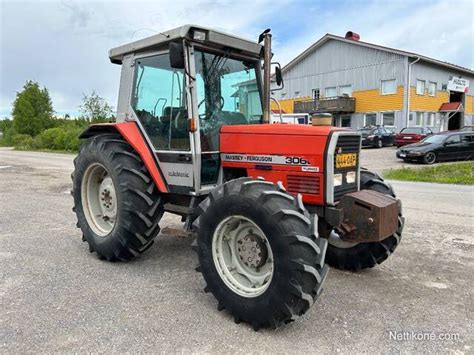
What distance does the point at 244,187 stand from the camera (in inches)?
124

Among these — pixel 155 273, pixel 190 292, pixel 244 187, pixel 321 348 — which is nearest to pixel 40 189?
pixel 155 273

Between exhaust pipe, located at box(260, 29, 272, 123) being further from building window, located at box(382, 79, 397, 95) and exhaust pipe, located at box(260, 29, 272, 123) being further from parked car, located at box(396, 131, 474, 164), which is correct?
building window, located at box(382, 79, 397, 95)

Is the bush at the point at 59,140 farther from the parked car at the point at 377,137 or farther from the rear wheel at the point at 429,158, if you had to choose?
the rear wheel at the point at 429,158

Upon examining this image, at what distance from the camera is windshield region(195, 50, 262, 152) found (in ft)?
13.4

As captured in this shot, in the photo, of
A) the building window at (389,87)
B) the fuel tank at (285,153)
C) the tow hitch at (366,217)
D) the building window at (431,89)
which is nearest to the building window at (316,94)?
the building window at (389,87)

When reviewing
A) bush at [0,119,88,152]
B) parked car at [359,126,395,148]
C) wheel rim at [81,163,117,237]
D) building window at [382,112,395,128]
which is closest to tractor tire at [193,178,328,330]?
wheel rim at [81,163,117,237]

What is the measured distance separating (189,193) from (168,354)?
175 cm

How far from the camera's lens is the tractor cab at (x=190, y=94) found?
3963 mm

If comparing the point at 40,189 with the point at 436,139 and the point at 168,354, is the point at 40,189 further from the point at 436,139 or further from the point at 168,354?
the point at 436,139

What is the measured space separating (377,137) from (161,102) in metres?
23.1

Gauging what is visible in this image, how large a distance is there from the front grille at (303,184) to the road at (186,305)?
39.1 inches

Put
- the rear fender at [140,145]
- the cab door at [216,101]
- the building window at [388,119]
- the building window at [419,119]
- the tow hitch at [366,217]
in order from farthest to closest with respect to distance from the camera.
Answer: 1. the building window at [419,119]
2. the building window at [388,119]
3. the rear fender at [140,145]
4. the cab door at [216,101]
5. the tow hitch at [366,217]

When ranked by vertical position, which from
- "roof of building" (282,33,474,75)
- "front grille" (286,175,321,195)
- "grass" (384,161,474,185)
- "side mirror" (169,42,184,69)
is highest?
"roof of building" (282,33,474,75)

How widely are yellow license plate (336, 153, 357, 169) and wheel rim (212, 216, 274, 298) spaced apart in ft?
3.30
